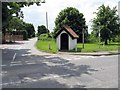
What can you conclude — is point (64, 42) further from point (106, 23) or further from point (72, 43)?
point (106, 23)

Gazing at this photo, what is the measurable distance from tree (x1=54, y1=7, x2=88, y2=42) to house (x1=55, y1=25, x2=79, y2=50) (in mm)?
35488

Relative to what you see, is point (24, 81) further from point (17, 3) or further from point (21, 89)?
point (17, 3)

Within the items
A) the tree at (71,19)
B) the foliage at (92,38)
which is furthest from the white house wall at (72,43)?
the tree at (71,19)

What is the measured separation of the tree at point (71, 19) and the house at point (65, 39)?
1397 inches

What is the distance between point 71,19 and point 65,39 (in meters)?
38.5

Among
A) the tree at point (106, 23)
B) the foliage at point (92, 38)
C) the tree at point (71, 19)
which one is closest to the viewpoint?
the tree at point (106, 23)

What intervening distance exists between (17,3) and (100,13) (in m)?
31.4

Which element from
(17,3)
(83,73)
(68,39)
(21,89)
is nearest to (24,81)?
(21,89)

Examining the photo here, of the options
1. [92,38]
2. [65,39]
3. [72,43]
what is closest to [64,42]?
[65,39]

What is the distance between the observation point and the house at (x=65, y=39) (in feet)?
97.2

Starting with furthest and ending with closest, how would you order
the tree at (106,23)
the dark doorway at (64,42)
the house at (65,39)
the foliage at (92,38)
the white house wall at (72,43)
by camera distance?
1. the foliage at (92,38)
2. the tree at (106,23)
3. the dark doorway at (64,42)
4. the white house wall at (72,43)
5. the house at (65,39)

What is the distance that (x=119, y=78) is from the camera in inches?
477

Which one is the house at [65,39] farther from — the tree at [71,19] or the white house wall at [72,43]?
the tree at [71,19]

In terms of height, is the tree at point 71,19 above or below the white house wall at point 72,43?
above
